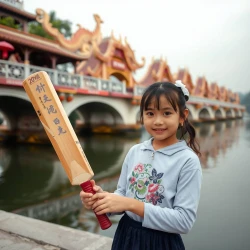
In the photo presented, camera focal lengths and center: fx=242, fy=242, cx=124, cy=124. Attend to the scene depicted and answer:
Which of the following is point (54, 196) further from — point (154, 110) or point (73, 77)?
point (73, 77)

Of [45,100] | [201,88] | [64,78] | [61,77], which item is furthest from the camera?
[201,88]

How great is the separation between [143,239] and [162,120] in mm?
504

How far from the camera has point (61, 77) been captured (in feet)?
31.6

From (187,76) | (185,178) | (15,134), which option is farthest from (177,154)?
(187,76)

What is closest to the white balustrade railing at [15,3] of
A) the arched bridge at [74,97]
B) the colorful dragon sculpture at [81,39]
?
the colorful dragon sculpture at [81,39]

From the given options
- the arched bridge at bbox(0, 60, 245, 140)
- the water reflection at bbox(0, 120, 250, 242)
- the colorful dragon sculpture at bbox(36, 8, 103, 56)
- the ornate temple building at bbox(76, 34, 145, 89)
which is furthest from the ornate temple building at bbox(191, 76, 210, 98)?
the water reflection at bbox(0, 120, 250, 242)

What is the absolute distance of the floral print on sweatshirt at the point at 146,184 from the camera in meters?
1.00

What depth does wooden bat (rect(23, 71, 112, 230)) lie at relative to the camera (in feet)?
3.28

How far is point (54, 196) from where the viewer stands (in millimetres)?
4402

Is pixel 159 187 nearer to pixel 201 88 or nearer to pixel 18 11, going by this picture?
pixel 18 11

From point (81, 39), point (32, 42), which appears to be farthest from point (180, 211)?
point (81, 39)

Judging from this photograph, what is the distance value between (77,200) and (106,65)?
11.3 meters

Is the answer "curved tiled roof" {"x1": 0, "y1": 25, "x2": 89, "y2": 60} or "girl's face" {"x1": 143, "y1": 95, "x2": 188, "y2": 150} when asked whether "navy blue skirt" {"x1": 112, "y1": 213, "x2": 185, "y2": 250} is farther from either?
"curved tiled roof" {"x1": 0, "y1": 25, "x2": 89, "y2": 60}

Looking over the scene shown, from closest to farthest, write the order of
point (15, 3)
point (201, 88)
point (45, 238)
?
point (45, 238) < point (15, 3) < point (201, 88)
